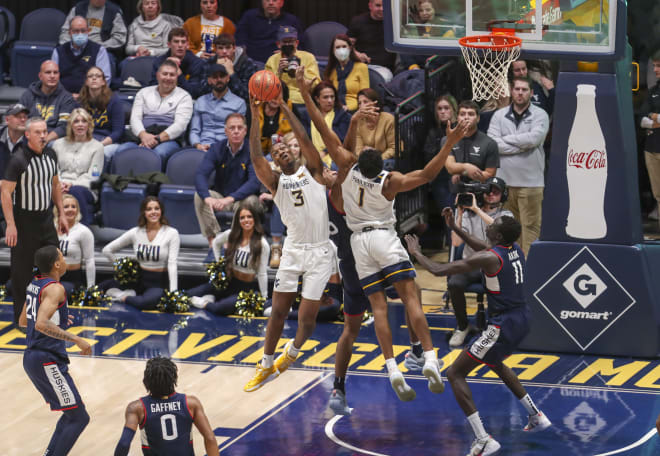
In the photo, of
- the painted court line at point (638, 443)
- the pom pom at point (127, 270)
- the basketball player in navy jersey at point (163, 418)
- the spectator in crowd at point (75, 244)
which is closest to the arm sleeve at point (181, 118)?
the spectator in crowd at point (75, 244)

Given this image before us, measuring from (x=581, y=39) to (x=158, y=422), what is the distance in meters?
4.70

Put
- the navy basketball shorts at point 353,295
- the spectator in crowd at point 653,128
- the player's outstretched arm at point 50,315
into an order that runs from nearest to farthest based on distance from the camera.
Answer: the player's outstretched arm at point 50,315 → the navy basketball shorts at point 353,295 → the spectator in crowd at point 653,128

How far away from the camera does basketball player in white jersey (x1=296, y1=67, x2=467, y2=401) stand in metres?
7.47

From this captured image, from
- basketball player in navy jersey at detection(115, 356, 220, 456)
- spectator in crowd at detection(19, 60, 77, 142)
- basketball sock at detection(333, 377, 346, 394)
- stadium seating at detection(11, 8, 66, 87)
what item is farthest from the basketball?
stadium seating at detection(11, 8, 66, 87)

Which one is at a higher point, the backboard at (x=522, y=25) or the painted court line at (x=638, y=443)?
the backboard at (x=522, y=25)

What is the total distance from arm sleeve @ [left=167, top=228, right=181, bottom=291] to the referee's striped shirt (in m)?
1.39

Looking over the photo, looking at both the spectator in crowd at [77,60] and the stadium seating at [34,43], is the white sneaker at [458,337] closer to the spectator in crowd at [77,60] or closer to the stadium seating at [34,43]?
the spectator in crowd at [77,60]

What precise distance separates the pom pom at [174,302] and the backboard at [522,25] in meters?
3.94

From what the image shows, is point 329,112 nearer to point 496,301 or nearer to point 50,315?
point 496,301

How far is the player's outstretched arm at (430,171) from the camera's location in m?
7.08

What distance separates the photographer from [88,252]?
11242mm

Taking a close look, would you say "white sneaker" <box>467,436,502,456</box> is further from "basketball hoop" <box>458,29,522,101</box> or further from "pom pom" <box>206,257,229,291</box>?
"pom pom" <box>206,257,229,291</box>

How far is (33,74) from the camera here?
1427 centimetres

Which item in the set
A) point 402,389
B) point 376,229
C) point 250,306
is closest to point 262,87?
point 376,229
